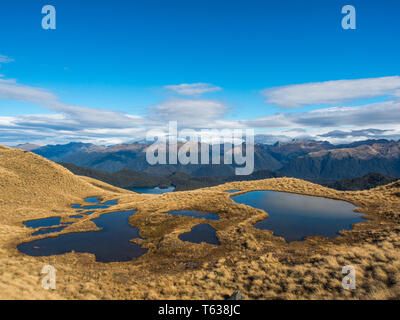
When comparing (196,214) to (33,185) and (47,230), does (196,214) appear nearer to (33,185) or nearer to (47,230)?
(47,230)

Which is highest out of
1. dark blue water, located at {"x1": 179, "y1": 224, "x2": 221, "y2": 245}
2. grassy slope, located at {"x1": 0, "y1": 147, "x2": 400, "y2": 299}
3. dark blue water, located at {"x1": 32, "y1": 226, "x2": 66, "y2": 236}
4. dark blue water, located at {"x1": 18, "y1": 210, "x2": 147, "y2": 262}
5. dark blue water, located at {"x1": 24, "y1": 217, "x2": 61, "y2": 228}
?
grassy slope, located at {"x1": 0, "y1": 147, "x2": 400, "y2": 299}

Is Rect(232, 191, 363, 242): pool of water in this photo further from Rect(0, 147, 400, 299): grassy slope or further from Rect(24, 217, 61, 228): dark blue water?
Rect(24, 217, 61, 228): dark blue water

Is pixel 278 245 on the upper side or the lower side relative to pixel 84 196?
upper

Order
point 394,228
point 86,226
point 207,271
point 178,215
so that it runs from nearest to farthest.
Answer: point 207,271
point 394,228
point 86,226
point 178,215

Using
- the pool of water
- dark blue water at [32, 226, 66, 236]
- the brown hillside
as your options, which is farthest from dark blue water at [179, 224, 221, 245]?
the brown hillside

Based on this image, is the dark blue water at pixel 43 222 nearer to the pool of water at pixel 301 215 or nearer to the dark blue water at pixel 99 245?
the dark blue water at pixel 99 245
